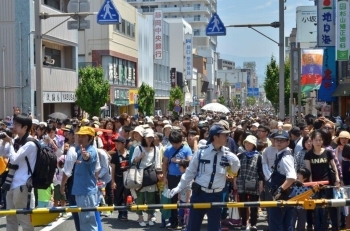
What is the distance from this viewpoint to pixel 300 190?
8648 mm

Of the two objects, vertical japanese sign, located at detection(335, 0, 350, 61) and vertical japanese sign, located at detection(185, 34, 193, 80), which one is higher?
vertical japanese sign, located at detection(185, 34, 193, 80)

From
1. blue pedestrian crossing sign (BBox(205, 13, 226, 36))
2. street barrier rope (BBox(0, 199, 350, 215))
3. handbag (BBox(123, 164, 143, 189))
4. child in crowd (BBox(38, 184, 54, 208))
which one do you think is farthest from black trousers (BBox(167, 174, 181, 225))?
blue pedestrian crossing sign (BBox(205, 13, 226, 36))

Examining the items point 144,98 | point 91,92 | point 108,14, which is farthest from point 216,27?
point 144,98

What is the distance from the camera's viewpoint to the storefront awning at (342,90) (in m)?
31.9

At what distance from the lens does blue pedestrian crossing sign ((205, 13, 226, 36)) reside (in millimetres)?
20828

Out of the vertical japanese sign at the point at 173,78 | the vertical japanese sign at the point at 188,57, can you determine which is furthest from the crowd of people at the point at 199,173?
the vertical japanese sign at the point at 188,57

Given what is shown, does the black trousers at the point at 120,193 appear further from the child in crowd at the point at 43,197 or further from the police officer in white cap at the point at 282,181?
the police officer in white cap at the point at 282,181

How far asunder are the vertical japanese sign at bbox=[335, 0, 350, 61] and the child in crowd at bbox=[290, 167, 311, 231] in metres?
19.3

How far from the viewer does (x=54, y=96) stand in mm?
33875

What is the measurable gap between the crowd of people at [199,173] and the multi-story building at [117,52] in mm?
31206

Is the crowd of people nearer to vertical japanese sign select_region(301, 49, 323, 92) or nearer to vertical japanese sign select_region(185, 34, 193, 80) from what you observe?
vertical japanese sign select_region(301, 49, 323, 92)

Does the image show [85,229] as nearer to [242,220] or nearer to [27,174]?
[27,174]

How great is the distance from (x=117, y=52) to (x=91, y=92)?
11.3 meters

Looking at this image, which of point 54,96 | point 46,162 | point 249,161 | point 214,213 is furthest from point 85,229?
point 54,96
